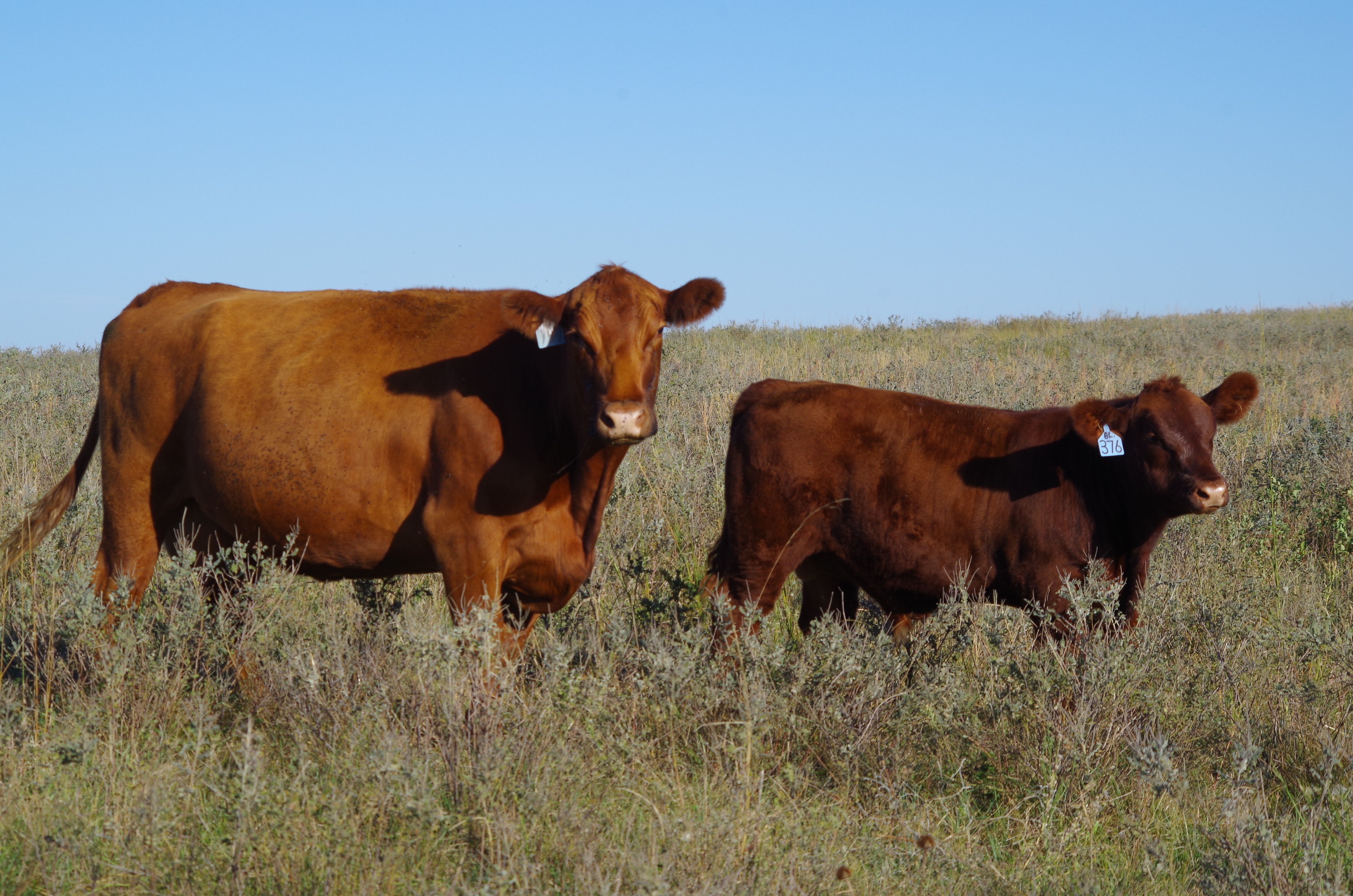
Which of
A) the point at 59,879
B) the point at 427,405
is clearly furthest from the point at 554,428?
the point at 59,879

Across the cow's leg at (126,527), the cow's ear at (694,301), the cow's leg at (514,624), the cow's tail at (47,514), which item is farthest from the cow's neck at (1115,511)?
the cow's tail at (47,514)

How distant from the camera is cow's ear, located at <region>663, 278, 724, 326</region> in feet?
16.0

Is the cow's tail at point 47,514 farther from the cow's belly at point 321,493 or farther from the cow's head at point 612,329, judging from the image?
the cow's head at point 612,329

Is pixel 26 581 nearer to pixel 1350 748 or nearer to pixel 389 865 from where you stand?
pixel 389 865

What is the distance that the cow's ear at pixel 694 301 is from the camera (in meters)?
4.88

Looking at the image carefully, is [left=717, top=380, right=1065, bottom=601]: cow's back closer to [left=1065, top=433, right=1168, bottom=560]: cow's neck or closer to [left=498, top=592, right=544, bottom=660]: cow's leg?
[left=1065, top=433, right=1168, bottom=560]: cow's neck

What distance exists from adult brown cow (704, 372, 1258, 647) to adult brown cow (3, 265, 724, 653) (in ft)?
4.28

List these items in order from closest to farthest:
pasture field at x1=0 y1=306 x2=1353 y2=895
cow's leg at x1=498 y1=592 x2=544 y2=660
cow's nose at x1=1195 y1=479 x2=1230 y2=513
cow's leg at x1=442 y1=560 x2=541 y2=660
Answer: pasture field at x1=0 y1=306 x2=1353 y2=895
cow's leg at x1=442 y1=560 x2=541 y2=660
cow's leg at x1=498 y1=592 x2=544 y2=660
cow's nose at x1=1195 y1=479 x2=1230 y2=513

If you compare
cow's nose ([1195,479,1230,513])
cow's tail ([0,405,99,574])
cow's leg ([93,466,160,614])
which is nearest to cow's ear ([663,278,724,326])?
cow's nose ([1195,479,1230,513])

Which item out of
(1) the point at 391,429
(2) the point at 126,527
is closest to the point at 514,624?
(1) the point at 391,429

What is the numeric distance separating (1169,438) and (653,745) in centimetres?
314

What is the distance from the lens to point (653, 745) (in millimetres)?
4207

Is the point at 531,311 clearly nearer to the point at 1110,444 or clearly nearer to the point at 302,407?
the point at 302,407

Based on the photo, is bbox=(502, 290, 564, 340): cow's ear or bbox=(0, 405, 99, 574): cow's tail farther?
bbox=(0, 405, 99, 574): cow's tail
